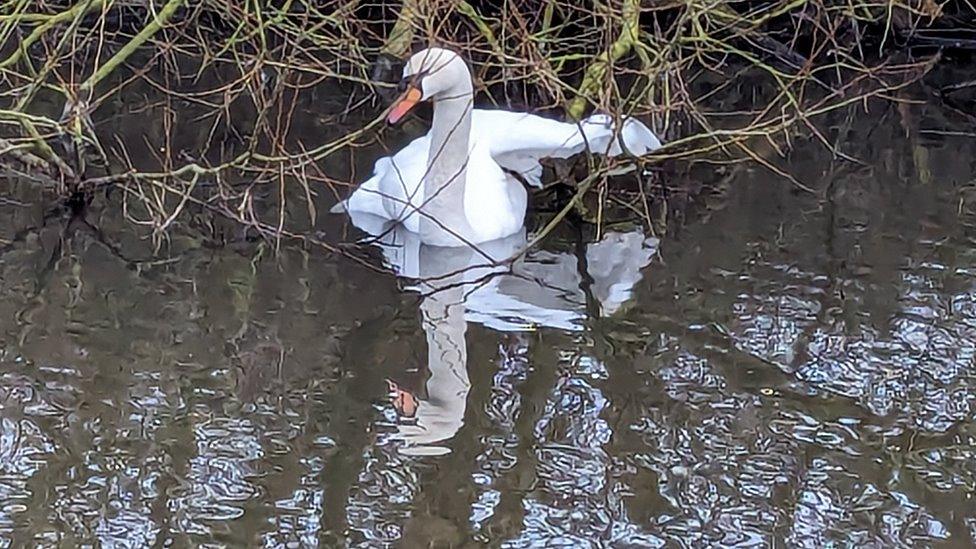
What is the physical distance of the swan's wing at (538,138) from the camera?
7.75m

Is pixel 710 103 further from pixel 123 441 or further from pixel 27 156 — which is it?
pixel 123 441

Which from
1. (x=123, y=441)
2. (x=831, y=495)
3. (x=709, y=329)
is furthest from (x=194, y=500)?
(x=709, y=329)

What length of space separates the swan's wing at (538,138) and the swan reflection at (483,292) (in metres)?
0.48

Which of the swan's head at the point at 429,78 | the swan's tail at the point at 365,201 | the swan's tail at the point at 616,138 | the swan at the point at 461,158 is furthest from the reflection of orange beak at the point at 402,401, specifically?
the swan's tail at the point at 616,138

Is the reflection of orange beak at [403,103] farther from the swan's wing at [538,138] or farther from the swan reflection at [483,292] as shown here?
the swan's wing at [538,138]

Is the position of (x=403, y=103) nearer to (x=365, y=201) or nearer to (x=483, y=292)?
(x=365, y=201)

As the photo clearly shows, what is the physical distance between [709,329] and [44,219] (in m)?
A: 3.10

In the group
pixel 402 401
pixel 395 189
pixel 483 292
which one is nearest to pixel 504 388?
pixel 402 401

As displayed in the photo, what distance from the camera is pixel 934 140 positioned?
9.90 metres

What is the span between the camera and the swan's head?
711 cm

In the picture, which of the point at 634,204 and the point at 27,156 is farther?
the point at 634,204

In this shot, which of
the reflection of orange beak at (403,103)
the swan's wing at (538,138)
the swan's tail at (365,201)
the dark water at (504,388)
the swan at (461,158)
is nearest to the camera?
the dark water at (504,388)

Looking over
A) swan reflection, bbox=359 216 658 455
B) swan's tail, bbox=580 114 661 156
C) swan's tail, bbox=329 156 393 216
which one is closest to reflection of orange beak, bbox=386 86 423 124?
swan's tail, bbox=329 156 393 216

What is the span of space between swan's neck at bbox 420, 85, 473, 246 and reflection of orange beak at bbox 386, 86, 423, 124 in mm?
259
